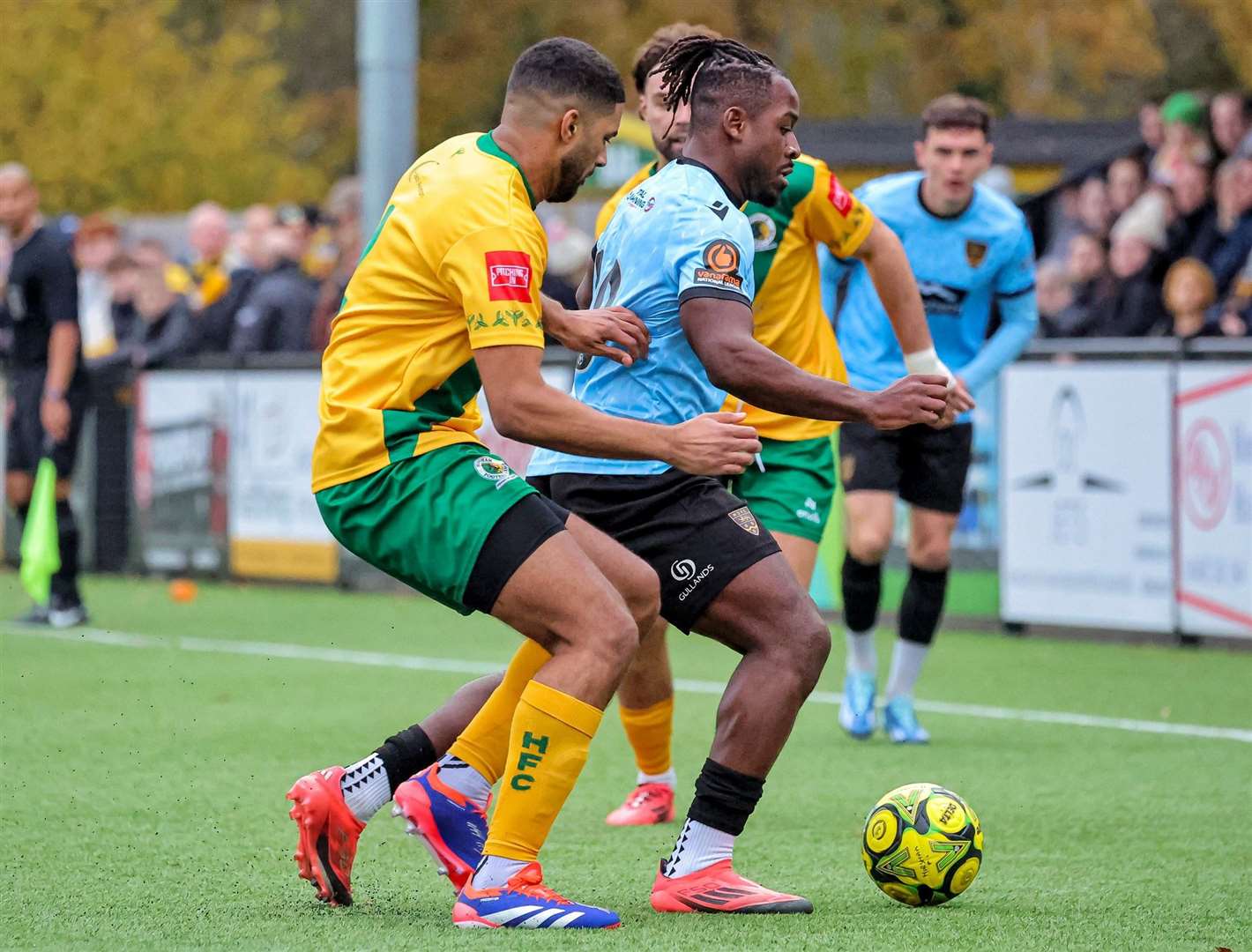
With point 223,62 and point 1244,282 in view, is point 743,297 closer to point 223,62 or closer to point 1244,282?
point 1244,282

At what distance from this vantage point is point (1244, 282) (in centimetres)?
1264

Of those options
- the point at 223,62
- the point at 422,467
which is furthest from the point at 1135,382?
the point at 223,62

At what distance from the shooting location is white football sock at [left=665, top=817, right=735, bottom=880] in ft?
17.5

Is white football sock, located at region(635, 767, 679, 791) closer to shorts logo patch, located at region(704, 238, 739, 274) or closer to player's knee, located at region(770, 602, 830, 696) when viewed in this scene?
player's knee, located at region(770, 602, 830, 696)

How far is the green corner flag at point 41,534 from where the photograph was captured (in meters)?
12.2

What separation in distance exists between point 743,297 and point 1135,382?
7.14 metres

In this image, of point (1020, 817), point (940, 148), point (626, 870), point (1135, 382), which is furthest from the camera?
point (1135, 382)

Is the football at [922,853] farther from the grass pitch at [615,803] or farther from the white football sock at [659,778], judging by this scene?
the white football sock at [659,778]

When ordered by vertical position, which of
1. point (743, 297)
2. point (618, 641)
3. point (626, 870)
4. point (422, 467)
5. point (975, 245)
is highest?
point (975, 245)

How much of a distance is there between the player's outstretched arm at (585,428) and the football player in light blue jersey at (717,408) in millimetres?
209

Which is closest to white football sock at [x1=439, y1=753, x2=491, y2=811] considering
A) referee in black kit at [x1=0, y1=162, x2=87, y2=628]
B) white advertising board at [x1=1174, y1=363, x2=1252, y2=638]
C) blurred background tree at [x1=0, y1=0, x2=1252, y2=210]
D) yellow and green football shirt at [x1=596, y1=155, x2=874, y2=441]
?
yellow and green football shirt at [x1=596, y1=155, x2=874, y2=441]

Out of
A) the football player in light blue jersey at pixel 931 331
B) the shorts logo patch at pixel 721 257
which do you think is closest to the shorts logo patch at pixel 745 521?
the shorts logo patch at pixel 721 257

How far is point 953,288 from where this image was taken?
8602 millimetres

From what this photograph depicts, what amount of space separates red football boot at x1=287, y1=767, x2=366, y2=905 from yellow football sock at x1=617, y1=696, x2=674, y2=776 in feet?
5.19
